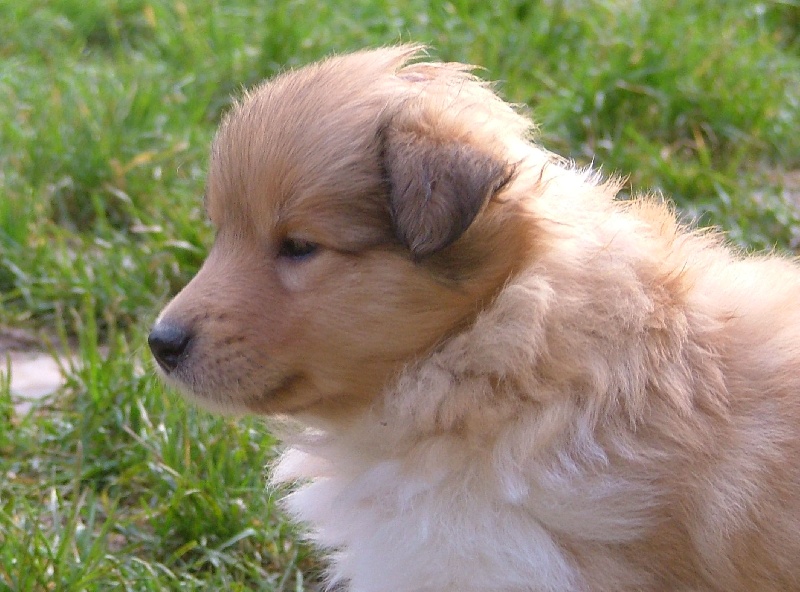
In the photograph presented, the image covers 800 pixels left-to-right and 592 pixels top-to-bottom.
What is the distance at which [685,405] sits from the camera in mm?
Answer: 2637

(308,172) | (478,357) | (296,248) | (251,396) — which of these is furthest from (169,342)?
(478,357)

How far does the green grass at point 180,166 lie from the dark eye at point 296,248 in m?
1.18

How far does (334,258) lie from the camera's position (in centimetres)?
268

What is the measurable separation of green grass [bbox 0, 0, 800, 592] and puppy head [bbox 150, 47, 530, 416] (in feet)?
3.06

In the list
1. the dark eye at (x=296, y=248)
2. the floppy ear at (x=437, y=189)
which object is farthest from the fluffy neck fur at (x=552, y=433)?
the dark eye at (x=296, y=248)

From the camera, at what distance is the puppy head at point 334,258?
2666 millimetres

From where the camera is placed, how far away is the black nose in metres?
2.74

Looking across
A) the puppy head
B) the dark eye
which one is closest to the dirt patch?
the puppy head

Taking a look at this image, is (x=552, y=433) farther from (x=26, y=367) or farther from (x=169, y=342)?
(x=26, y=367)

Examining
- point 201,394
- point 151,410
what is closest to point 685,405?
point 201,394

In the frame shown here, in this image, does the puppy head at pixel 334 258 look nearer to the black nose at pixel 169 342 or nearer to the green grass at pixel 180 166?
the black nose at pixel 169 342

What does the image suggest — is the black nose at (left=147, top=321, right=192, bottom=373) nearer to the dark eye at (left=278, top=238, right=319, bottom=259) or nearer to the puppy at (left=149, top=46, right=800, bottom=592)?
the puppy at (left=149, top=46, right=800, bottom=592)

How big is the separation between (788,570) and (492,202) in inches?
45.0

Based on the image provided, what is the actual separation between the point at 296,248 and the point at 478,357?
1.78ft
